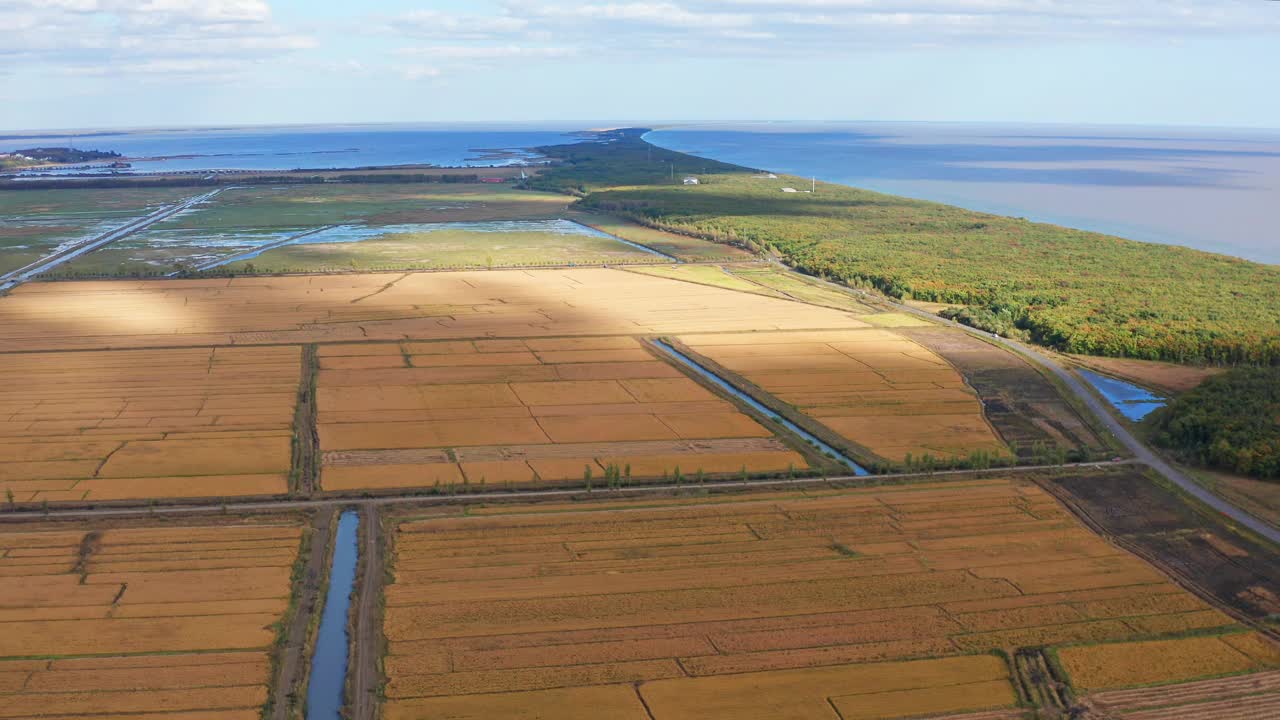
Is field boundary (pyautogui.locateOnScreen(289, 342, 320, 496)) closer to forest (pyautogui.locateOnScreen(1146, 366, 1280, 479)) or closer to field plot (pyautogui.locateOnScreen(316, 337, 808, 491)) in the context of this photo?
field plot (pyautogui.locateOnScreen(316, 337, 808, 491))

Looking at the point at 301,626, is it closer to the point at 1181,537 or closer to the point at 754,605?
the point at 754,605

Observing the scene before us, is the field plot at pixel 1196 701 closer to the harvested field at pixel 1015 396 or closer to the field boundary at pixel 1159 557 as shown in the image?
the field boundary at pixel 1159 557

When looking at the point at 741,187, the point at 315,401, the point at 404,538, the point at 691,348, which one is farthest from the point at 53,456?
the point at 741,187

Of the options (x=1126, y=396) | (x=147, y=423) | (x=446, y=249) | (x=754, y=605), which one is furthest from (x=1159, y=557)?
(x=446, y=249)

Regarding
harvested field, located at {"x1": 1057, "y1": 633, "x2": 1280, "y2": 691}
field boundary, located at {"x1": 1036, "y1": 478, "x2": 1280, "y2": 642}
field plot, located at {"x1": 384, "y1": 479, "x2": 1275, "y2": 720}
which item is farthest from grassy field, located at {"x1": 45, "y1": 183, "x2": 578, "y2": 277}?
harvested field, located at {"x1": 1057, "y1": 633, "x2": 1280, "y2": 691}

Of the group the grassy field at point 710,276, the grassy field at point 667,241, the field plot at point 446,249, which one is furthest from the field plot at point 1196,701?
the grassy field at point 667,241

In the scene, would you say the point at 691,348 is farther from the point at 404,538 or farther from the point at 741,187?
the point at 741,187
